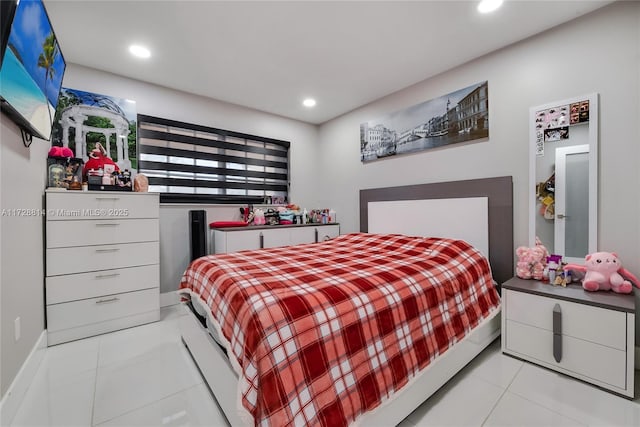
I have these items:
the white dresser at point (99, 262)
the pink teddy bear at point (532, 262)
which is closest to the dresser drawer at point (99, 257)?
the white dresser at point (99, 262)

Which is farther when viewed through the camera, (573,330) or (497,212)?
(497,212)

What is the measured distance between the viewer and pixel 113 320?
7.54 feet

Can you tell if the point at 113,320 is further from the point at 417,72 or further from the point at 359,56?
the point at 417,72

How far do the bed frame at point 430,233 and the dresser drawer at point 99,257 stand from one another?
0.84 m

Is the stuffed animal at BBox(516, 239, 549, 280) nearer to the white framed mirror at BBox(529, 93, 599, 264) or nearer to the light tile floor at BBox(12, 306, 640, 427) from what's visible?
the white framed mirror at BBox(529, 93, 599, 264)

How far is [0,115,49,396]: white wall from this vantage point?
135cm

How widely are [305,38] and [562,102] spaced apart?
80.3 inches

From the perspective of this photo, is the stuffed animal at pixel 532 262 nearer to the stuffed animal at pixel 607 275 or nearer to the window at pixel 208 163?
the stuffed animal at pixel 607 275

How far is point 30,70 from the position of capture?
1.41 m

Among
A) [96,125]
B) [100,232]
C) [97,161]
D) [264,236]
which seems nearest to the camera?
[100,232]

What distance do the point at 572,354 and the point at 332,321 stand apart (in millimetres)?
1615

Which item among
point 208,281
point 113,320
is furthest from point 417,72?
point 113,320

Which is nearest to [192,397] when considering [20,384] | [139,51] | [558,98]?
[20,384]

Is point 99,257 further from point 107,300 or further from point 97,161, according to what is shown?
point 97,161
